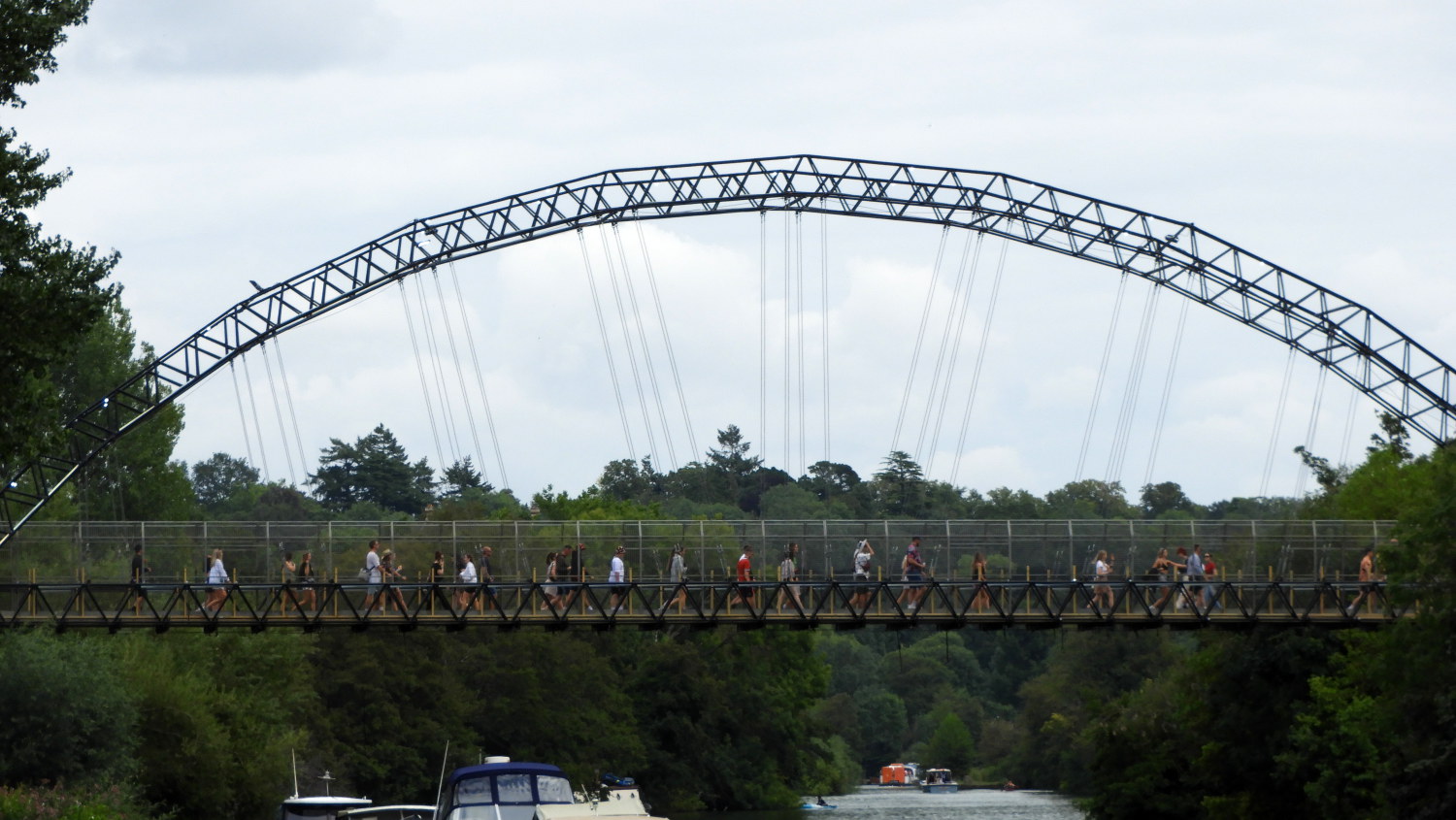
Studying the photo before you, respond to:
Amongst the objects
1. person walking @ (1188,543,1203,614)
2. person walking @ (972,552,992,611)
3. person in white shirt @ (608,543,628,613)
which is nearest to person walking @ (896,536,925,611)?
person walking @ (972,552,992,611)

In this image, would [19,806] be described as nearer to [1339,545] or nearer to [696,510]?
[1339,545]

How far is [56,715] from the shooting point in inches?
2562

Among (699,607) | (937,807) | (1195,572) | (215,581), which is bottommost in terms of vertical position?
(937,807)

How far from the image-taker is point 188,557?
210 ft

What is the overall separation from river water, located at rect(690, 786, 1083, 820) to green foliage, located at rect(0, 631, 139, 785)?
1991 inches

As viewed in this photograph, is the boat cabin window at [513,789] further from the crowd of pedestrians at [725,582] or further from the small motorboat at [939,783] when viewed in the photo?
the small motorboat at [939,783]

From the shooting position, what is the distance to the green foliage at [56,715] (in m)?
64.4

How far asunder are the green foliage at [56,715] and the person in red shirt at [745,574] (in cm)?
2128

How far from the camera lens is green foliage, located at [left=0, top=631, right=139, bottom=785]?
211 ft

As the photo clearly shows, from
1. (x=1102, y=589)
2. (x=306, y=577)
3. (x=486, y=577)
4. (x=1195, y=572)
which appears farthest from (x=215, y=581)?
(x=1195, y=572)

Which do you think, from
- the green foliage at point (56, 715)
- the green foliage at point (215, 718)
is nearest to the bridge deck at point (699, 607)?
the green foliage at point (56, 715)

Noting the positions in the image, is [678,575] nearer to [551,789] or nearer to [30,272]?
[551,789]

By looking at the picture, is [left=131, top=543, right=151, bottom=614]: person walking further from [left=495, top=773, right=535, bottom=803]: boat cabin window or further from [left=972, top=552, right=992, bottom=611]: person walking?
[left=972, top=552, right=992, bottom=611]: person walking

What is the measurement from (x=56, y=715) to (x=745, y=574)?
74.8 feet
